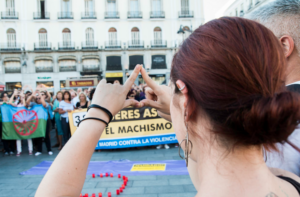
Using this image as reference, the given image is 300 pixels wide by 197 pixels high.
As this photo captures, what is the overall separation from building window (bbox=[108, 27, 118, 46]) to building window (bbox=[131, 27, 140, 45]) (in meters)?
2.40

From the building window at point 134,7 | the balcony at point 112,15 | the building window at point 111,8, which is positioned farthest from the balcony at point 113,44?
the building window at point 134,7

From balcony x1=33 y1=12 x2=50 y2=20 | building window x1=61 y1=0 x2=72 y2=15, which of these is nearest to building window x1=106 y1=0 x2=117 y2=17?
building window x1=61 y1=0 x2=72 y2=15

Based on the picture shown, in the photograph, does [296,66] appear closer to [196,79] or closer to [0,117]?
[196,79]

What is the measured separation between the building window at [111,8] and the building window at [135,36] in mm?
3381

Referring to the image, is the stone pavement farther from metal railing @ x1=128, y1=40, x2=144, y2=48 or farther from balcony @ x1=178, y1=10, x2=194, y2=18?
balcony @ x1=178, y1=10, x2=194, y2=18

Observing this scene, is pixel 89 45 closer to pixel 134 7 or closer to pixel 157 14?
pixel 134 7

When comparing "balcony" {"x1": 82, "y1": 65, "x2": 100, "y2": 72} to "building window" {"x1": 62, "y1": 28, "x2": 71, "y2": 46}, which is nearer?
"balcony" {"x1": 82, "y1": 65, "x2": 100, "y2": 72}

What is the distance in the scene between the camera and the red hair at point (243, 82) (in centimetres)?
67

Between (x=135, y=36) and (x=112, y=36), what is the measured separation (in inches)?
128

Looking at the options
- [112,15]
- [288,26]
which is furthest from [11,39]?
[288,26]

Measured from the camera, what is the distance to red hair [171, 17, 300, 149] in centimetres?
67

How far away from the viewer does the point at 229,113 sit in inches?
28.1

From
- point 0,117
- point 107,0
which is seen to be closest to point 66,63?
point 107,0

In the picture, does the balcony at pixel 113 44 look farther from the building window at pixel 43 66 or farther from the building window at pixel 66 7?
the building window at pixel 43 66
